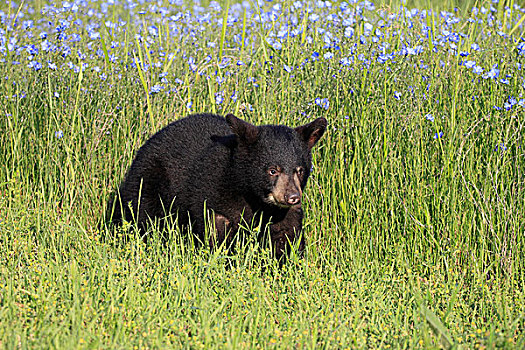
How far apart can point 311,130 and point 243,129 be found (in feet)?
1.62

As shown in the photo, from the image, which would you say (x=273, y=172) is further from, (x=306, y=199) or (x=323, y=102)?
(x=323, y=102)

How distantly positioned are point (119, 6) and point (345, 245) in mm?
7718

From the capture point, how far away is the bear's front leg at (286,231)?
4.89m

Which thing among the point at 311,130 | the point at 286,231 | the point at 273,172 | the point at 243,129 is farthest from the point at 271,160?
the point at 286,231

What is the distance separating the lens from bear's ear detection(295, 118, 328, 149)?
475cm

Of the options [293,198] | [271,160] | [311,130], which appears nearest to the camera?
[293,198]

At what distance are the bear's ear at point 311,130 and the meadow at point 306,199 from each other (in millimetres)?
445

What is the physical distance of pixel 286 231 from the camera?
490 cm

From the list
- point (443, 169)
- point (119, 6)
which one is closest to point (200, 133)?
point (443, 169)

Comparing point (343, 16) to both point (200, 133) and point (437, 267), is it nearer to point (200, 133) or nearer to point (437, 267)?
point (200, 133)

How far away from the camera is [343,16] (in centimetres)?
571

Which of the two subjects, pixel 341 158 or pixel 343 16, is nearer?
pixel 341 158

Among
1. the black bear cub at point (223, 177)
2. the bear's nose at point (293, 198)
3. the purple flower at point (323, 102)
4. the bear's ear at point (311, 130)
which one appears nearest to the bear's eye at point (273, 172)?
the black bear cub at point (223, 177)

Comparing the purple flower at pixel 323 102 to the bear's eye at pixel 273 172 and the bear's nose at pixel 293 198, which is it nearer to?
the bear's eye at pixel 273 172
